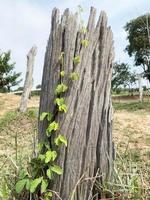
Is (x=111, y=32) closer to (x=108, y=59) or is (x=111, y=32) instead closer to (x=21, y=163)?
(x=108, y=59)

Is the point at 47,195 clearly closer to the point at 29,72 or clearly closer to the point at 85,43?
the point at 85,43

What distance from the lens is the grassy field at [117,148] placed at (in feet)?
9.74

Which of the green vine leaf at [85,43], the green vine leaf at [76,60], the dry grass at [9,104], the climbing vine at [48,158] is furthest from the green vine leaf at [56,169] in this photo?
the dry grass at [9,104]

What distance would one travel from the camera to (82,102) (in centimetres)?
291

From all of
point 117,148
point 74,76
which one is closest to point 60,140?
point 74,76

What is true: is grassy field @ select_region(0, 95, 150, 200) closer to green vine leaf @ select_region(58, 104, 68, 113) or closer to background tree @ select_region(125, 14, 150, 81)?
green vine leaf @ select_region(58, 104, 68, 113)

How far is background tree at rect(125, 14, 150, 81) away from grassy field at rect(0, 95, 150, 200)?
645 inches

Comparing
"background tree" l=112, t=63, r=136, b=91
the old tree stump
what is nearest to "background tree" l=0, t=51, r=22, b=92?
"background tree" l=112, t=63, r=136, b=91

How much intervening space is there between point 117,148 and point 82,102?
3776 mm

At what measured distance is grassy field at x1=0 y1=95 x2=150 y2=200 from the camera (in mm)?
2969

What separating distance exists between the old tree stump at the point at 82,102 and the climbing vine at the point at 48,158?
0.11 feet

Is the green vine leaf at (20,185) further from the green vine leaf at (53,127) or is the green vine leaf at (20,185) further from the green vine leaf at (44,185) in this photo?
the green vine leaf at (53,127)

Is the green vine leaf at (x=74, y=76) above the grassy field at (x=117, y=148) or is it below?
above

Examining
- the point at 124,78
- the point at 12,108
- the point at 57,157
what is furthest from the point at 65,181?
the point at 124,78
